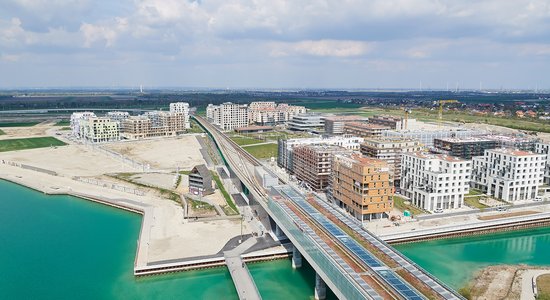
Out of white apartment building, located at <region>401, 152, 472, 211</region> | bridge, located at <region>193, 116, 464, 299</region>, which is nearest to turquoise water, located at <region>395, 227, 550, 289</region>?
white apartment building, located at <region>401, 152, 472, 211</region>

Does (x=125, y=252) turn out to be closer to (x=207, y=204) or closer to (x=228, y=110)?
(x=207, y=204)

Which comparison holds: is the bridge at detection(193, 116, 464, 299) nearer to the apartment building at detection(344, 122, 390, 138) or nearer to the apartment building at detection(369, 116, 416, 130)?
the apartment building at detection(344, 122, 390, 138)

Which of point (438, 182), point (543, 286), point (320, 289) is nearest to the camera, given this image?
point (320, 289)

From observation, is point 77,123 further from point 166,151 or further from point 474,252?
point 474,252

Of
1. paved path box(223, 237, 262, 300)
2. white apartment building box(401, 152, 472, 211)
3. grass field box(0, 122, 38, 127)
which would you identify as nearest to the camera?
paved path box(223, 237, 262, 300)

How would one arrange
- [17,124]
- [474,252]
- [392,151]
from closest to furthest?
[474,252] < [392,151] < [17,124]

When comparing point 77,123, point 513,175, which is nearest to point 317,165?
point 513,175

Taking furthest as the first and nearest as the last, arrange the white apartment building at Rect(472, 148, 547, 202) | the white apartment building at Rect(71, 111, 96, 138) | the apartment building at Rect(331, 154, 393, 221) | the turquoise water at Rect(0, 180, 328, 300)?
the white apartment building at Rect(71, 111, 96, 138)
the white apartment building at Rect(472, 148, 547, 202)
the apartment building at Rect(331, 154, 393, 221)
the turquoise water at Rect(0, 180, 328, 300)
